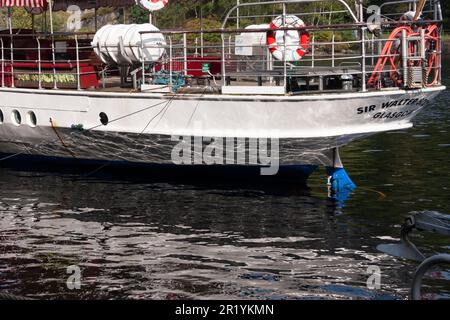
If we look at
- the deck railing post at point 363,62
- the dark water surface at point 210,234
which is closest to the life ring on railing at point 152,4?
the dark water surface at point 210,234

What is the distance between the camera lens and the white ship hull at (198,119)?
687 inches

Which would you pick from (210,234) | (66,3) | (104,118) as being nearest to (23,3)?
(66,3)

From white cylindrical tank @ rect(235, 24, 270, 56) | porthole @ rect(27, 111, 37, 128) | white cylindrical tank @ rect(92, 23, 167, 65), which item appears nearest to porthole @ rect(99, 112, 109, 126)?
white cylindrical tank @ rect(92, 23, 167, 65)

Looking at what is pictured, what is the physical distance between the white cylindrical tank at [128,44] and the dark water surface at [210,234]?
3397mm

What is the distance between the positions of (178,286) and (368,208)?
6.70m

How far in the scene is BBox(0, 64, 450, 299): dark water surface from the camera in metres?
12.0

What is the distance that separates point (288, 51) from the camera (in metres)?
17.9

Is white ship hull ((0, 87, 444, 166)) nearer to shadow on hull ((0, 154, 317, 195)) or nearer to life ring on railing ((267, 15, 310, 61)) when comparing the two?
shadow on hull ((0, 154, 317, 195))

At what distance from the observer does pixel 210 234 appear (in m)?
15.2

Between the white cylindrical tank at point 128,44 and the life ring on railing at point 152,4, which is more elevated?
the life ring on railing at point 152,4

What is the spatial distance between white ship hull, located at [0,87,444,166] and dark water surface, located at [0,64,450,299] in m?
1.08

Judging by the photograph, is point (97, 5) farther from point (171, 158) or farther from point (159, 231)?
point (159, 231)

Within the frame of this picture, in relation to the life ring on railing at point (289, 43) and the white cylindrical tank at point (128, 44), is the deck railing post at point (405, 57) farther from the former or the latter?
the white cylindrical tank at point (128, 44)
